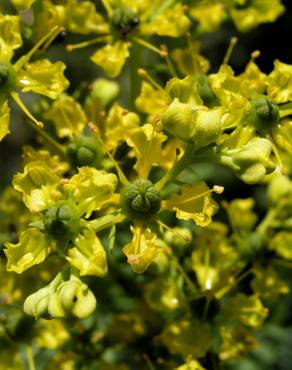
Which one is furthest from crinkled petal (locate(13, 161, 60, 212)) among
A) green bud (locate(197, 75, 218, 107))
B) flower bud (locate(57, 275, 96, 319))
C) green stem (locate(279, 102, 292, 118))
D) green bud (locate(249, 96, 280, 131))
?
green stem (locate(279, 102, 292, 118))

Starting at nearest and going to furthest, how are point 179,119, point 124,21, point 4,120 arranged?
point 179,119, point 4,120, point 124,21

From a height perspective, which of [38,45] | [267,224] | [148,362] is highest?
[38,45]

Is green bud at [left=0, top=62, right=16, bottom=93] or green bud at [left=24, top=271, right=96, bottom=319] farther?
green bud at [left=0, top=62, right=16, bottom=93]

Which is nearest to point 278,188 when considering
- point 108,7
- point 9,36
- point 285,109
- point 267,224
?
point 267,224

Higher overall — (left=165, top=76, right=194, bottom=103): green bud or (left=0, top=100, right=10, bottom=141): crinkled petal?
(left=165, top=76, right=194, bottom=103): green bud

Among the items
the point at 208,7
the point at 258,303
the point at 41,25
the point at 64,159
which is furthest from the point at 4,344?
the point at 208,7

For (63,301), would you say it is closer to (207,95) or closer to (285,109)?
(207,95)

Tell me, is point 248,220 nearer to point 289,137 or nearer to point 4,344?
point 289,137

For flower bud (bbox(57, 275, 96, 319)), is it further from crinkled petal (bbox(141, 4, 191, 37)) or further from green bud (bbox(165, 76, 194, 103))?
crinkled petal (bbox(141, 4, 191, 37))
